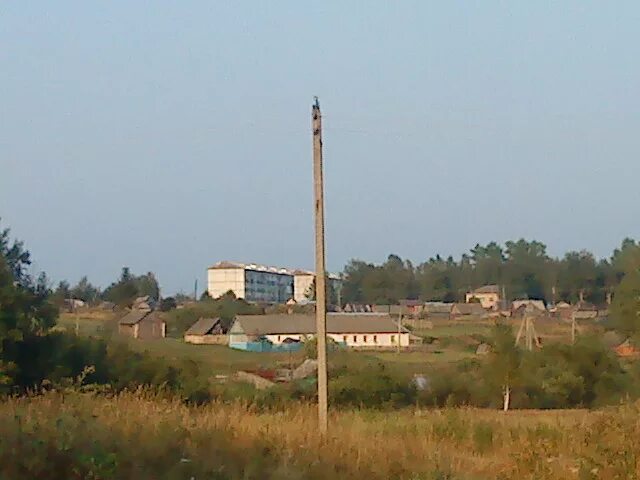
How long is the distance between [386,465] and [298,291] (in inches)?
4873

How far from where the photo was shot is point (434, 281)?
4478 inches

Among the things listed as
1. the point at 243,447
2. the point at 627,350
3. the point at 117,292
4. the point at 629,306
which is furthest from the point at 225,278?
the point at 243,447

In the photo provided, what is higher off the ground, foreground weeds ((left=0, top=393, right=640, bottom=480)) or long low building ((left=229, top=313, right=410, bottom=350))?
long low building ((left=229, top=313, right=410, bottom=350))

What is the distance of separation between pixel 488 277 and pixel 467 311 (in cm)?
2183

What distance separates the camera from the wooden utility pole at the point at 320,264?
53.9 feet

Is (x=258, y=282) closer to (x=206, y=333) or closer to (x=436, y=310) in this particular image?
(x=436, y=310)

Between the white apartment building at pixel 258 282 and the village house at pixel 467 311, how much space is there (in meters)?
30.3

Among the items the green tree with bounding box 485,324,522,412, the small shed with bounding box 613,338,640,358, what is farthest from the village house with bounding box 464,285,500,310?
the green tree with bounding box 485,324,522,412

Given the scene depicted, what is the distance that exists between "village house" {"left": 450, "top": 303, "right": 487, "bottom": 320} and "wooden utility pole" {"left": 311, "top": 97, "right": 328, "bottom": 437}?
68269mm

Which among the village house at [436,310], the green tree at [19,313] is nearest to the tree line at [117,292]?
the village house at [436,310]

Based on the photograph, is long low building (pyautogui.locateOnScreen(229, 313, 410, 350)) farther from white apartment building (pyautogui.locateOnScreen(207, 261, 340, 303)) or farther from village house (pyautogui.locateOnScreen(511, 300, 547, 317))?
white apartment building (pyautogui.locateOnScreen(207, 261, 340, 303))

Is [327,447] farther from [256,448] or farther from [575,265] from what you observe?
[575,265]

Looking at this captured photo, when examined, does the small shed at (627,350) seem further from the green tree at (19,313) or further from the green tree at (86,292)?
the green tree at (86,292)

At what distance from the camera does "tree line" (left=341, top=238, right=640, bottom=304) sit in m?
95.1
